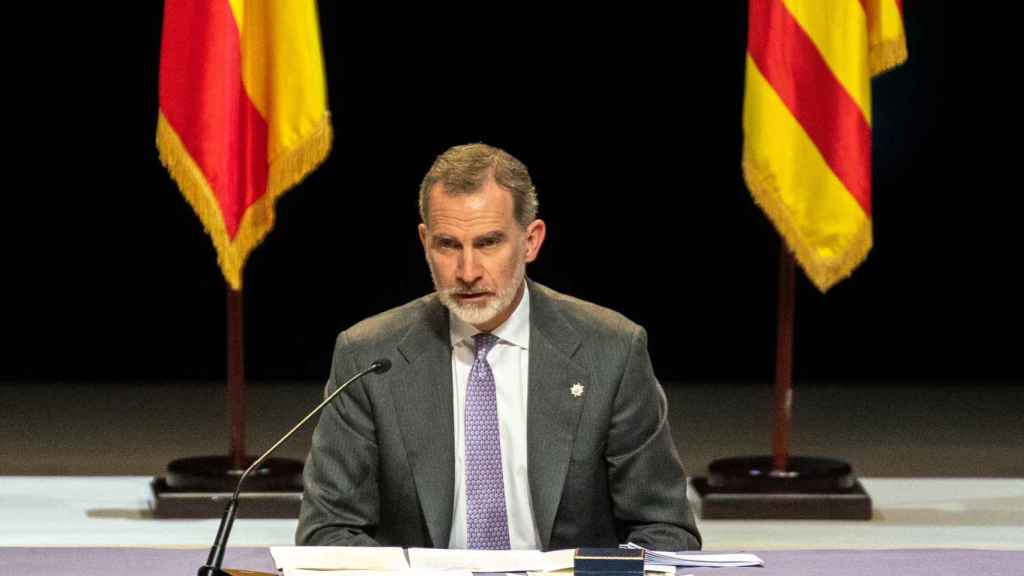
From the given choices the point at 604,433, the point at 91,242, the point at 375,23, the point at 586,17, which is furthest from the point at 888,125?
the point at 604,433

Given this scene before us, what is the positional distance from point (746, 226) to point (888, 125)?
25.6 inches

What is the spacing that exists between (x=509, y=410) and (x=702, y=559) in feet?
1.76

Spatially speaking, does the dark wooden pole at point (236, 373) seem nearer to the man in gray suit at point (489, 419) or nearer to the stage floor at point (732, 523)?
the stage floor at point (732, 523)

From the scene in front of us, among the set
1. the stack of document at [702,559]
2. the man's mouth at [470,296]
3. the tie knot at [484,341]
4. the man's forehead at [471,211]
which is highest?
the man's forehead at [471,211]

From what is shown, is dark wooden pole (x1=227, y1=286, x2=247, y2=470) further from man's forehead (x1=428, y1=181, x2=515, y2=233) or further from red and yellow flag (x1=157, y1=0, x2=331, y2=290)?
man's forehead (x1=428, y1=181, x2=515, y2=233)

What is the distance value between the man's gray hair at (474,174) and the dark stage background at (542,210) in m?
4.16

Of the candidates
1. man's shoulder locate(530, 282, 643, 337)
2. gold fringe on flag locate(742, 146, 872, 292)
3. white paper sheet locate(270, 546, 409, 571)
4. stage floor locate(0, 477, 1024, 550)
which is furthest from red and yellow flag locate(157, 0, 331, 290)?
white paper sheet locate(270, 546, 409, 571)

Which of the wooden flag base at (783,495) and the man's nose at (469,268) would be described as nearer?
the man's nose at (469,268)

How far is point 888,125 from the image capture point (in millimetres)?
7496

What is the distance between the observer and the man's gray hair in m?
3.21

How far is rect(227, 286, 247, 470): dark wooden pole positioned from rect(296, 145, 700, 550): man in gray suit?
8.36 ft

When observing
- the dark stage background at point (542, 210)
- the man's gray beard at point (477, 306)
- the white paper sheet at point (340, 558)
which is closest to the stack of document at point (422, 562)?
the white paper sheet at point (340, 558)

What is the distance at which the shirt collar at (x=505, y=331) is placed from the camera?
11.0ft

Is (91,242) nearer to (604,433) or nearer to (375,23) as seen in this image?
(375,23)
